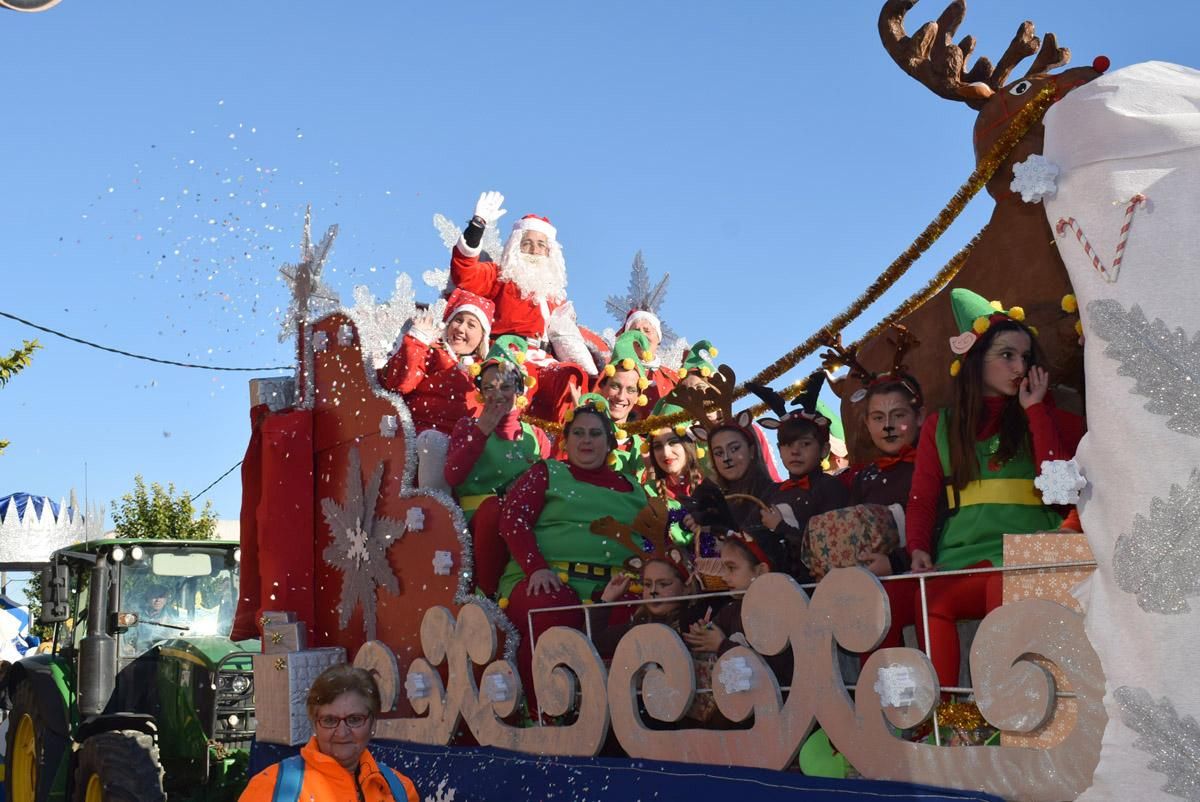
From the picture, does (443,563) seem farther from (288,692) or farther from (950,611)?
(950,611)

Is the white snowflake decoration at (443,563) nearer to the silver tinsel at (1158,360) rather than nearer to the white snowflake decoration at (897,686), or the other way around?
the white snowflake decoration at (897,686)

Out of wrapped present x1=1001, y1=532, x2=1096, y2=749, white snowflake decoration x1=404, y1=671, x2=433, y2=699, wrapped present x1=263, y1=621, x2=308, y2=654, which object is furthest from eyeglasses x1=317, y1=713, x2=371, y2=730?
wrapped present x1=263, y1=621, x2=308, y2=654

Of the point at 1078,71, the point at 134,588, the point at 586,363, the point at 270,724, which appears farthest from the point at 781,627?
the point at 134,588

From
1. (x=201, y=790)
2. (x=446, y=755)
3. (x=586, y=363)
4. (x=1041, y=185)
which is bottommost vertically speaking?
(x=201, y=790)

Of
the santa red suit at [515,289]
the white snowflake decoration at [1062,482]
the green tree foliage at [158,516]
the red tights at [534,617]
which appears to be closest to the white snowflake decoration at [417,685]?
the red tights at [534,617]

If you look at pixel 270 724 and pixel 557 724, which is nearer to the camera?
pixel 557 724

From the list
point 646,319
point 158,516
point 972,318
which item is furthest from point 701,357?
point 158,516

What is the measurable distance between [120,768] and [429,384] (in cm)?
281

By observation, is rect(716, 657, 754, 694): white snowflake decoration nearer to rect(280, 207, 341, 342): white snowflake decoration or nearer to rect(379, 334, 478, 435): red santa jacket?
rect(379, 334, 478, 435): red santa jacket

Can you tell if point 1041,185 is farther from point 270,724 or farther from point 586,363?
point 586,363

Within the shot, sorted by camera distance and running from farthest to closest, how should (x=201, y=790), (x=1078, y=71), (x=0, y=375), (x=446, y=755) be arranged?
(x=0, y=375) → (x=201, y=790) → (x=446, y=755) → (x=1078, y=71)

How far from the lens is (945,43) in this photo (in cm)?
418

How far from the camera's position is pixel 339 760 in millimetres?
2963

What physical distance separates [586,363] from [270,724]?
3.21 m
